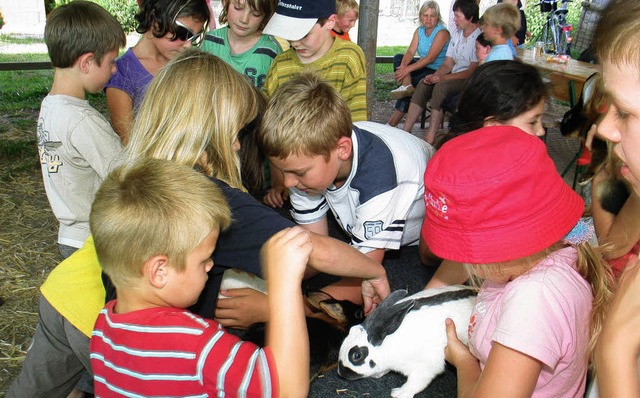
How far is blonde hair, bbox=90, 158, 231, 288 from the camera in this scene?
1297mm

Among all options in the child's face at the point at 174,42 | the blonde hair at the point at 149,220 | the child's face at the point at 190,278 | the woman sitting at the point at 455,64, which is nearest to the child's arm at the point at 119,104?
the child's face at the point at 174,42

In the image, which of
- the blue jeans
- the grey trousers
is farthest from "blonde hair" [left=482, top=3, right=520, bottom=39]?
the grey trousers

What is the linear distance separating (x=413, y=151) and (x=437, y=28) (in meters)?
4.43

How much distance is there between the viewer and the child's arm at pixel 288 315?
1229 mm

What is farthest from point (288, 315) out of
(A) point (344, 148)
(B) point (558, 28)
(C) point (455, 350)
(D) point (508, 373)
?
(B) point (558, 28)

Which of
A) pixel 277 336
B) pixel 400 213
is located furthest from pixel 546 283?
pixel 400 213

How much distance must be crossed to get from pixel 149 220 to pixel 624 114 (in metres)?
1.03

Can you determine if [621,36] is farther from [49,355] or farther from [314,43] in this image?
[314,43]

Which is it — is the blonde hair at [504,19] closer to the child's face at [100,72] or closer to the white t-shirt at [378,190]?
the white t-shirt at [378,190]

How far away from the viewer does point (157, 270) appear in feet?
4.28

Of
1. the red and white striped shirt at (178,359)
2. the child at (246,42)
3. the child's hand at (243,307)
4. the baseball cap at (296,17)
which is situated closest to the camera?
the red and white striped shirt at (178,359)

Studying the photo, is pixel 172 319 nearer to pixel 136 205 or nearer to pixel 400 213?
pixel 136 205

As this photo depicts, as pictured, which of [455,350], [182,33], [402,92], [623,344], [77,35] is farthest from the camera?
[402,92]

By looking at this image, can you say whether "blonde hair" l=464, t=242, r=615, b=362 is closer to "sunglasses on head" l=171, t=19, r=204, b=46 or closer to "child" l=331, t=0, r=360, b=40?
"sunglasses on head" l=171, t=19, r=204, b=46
